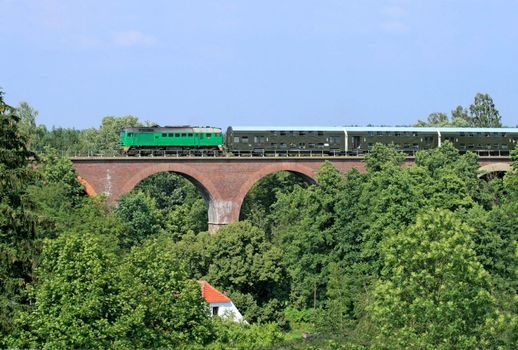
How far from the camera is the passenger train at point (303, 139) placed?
7806 centimetres

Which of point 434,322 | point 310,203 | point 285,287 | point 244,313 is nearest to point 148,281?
point 434,322

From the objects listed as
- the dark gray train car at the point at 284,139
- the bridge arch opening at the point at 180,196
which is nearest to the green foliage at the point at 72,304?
A: the bridge arch opening at the point at 180,196

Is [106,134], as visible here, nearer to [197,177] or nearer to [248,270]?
[197,177]

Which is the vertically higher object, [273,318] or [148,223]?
[148,223]

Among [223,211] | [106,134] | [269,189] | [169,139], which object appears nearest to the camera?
[223,211]

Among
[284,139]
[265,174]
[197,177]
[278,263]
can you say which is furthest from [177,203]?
[278,263]

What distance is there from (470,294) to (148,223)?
44.7 metres

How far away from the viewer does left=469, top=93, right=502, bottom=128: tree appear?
143m

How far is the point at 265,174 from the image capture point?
250 ft

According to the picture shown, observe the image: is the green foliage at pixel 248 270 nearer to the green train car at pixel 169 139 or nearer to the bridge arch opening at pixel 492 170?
the green train car at pixel 169 139

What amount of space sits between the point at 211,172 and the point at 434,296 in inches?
1751

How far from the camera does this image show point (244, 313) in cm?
5425

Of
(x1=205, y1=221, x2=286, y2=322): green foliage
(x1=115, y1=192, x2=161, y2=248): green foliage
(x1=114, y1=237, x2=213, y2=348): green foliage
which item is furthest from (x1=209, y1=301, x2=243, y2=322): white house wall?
(x1=115, y1=192, x2=161, y2=248): green foliage

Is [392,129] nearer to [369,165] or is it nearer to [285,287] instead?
[369,165]
